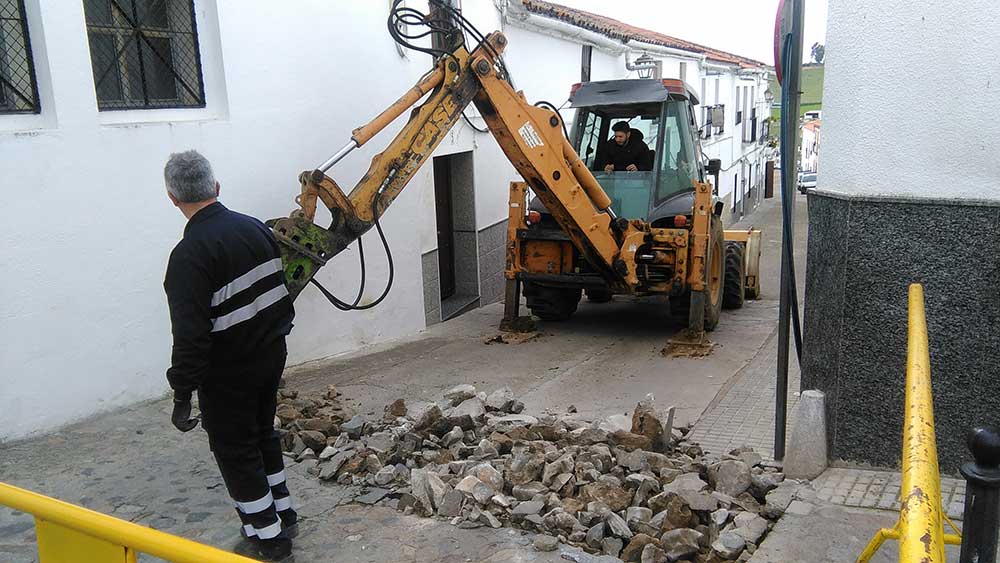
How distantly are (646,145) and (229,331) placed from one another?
6631 millimetres

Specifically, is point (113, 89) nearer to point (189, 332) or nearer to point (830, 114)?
point (189, 332)

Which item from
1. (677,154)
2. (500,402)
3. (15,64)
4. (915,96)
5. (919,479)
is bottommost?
(500,402)

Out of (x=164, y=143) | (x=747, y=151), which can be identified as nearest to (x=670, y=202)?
(x=164, y=143)

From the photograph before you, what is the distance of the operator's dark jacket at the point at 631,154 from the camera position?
902 cm

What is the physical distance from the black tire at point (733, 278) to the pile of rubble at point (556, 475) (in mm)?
5453

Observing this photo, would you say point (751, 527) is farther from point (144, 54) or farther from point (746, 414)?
point (144, 54)

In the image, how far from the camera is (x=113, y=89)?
566 cm

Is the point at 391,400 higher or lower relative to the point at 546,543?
lower

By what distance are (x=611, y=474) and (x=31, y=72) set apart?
436cm

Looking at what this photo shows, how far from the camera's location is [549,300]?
9.28 metres

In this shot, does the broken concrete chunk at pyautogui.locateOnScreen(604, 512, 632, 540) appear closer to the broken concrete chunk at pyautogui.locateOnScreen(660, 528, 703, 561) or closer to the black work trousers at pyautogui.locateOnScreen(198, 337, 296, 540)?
the broken concrete chunk at pyautogui.locateOnScreen(660, 528, 703, 561)

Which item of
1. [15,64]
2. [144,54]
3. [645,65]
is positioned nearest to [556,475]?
[15,64]

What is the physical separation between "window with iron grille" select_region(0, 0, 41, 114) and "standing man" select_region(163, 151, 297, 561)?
2.36 meters

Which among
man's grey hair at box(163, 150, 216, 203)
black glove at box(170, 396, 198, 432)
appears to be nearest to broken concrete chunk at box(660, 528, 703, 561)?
black glove at box(170, 396, 198, 432)
